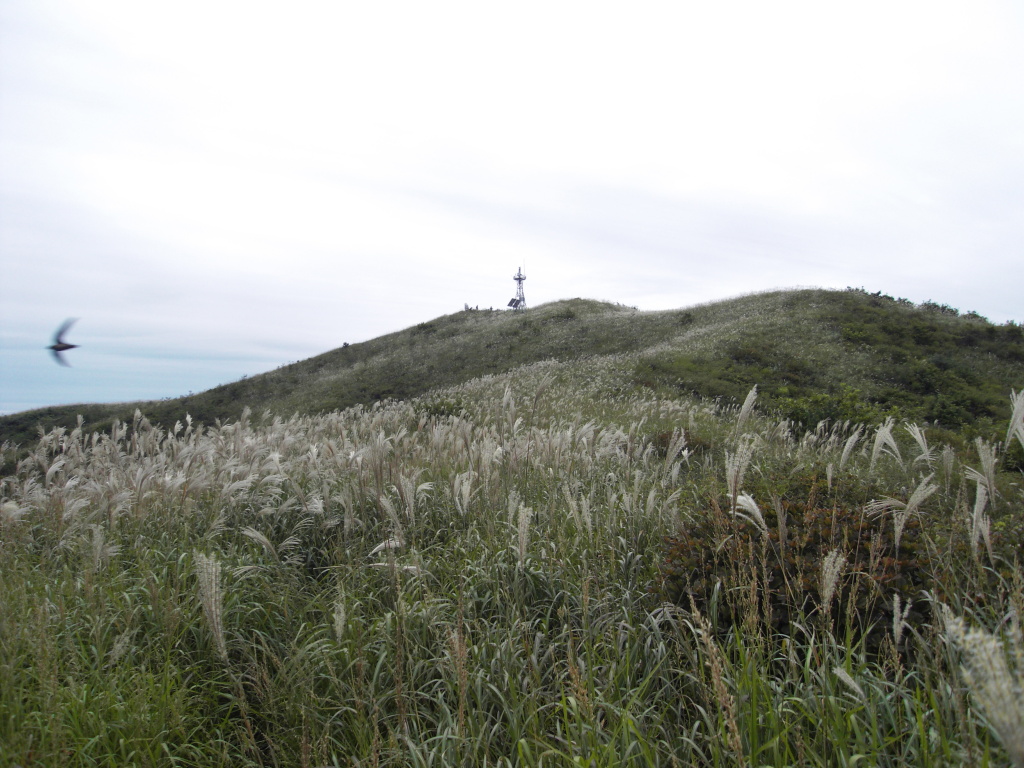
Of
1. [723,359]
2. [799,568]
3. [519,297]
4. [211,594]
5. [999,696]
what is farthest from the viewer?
[519,297]

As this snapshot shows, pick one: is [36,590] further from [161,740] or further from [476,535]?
[476,535]

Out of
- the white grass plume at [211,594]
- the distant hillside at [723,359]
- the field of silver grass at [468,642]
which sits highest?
the distant hillside at [723,359]

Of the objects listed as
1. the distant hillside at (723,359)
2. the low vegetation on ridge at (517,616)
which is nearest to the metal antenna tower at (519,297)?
the distant hillside at (723,359)

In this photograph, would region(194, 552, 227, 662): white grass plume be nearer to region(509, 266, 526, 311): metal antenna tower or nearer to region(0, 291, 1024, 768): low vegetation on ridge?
region(0, 291, 1024, 768): low vegetation on ridge

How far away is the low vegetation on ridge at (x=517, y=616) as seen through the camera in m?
2.23

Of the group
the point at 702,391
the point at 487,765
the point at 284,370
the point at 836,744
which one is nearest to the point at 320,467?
the point at 487,765

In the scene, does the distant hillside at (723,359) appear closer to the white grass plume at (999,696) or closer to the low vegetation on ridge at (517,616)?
the low vegetation on ridge at (517,616)

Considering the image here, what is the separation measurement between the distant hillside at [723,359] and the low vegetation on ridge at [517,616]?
11.1 meters

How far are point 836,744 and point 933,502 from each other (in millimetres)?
3603

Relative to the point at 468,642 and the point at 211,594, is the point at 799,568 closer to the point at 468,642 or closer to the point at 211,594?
the point at 468,642

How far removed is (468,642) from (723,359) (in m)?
24.2

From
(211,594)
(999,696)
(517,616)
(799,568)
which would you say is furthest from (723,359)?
(999,696)

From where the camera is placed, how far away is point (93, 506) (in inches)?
189

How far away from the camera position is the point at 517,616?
3.14m
